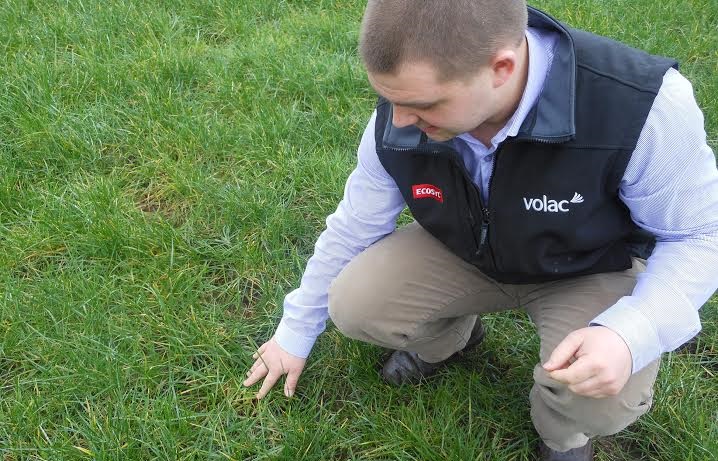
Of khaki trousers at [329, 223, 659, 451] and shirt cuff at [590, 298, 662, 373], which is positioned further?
khaki trousers at [329, 223, 659, 451]

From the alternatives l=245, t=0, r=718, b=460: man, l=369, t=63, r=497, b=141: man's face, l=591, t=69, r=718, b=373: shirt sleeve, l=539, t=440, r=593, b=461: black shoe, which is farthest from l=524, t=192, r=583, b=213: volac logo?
l=539, t=440, r=593, b=461: black shoe

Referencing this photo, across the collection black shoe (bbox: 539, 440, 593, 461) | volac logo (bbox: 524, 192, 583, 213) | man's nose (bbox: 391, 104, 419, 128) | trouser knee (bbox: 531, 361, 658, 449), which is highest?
man's nose (bbox: 391, 104, 419, 128)

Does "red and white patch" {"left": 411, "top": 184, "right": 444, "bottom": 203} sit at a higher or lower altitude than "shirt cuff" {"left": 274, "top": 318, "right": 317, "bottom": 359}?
higher

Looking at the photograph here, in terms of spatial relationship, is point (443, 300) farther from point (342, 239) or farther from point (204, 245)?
point (204, 245)

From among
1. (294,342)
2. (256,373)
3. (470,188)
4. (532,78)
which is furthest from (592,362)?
(256,373)

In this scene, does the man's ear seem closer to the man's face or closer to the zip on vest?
the man's face

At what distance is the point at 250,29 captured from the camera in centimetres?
360

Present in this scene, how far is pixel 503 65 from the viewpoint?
141 centimetres

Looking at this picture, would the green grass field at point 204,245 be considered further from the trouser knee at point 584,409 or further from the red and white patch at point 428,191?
the red and white patch at point 428,191

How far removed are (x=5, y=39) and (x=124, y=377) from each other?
2.15 m

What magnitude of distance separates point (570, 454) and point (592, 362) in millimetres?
550

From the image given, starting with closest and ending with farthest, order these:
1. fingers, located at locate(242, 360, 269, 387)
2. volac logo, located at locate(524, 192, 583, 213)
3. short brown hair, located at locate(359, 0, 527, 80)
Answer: short brown hair, located at locate(359, 0, 527, 80)
volac logo, located at locate(524, 192, 583, 213)
fingers, located at locate(242, 360, 269, 387)

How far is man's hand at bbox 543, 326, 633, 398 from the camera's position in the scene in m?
1.39

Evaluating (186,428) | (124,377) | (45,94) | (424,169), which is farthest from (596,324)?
(45,94)
